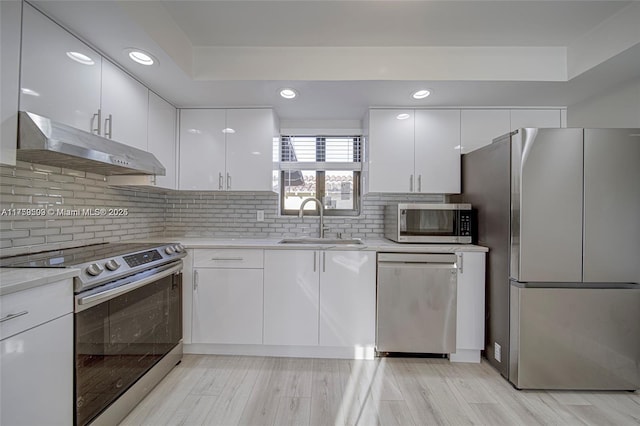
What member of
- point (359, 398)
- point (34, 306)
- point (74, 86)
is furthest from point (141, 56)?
point (359, 398)

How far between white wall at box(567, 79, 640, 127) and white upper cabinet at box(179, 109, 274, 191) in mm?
2805

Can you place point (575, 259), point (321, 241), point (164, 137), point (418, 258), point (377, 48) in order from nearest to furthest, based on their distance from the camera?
point (575, 259) → point (377, 48) → point (418, 258) → point (164, 137) → point (321, 241)

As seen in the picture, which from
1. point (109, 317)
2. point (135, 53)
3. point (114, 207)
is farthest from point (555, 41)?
point (114, 207)

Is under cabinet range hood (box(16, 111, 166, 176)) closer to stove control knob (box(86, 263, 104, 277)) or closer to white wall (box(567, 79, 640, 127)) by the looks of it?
stove control knob (box(86, 263, 104, 277))

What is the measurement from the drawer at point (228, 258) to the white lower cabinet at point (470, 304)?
1.65 m

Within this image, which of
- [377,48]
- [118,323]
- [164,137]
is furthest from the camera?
[164,137]

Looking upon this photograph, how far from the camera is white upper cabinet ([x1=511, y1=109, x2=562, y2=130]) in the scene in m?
2.51

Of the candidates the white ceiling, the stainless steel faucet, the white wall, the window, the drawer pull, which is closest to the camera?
the drawer pull

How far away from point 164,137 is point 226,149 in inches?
21.0

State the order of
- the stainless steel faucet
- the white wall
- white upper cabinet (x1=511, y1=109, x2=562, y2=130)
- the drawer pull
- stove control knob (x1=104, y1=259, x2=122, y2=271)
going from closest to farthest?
the drawer pull, stove control knob (x1=104, y1=259, x2=122, y2=271), the white wall, white upper cabinet (x1=511, y1=109, x2=562, y2=130), the stainless steel faucet

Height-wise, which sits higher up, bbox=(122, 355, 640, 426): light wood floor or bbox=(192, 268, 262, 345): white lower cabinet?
bbox=(192, 268, 262, 345): white lower cabinet

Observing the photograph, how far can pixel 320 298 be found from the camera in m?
2.21

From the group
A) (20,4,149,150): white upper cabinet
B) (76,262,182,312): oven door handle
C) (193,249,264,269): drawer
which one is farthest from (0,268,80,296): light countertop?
(193,249,264,269): drawer

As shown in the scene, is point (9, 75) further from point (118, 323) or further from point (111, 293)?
point (118, 323)
